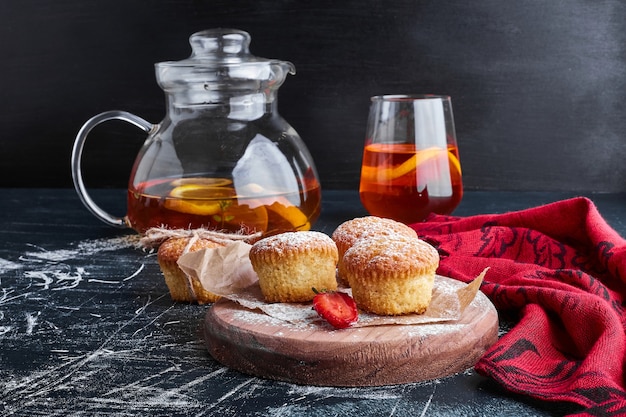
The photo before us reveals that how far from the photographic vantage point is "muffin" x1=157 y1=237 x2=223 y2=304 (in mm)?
1069

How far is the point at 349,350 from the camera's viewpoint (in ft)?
2.62

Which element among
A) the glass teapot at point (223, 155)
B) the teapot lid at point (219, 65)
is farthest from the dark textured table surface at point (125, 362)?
the teapot lid at point (219, 65)

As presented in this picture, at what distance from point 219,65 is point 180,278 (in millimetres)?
392

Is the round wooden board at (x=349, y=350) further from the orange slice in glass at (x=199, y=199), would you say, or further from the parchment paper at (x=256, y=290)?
the orange slice in glass at (x=199, y=199)

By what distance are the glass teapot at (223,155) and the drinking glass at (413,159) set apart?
0.45 feet

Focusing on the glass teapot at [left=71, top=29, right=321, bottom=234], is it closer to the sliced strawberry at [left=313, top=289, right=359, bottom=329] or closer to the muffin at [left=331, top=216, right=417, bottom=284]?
the muffin at [left=331, top=216, right=417, bottom=284]

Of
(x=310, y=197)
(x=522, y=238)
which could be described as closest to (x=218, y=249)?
(x=310, y=197)

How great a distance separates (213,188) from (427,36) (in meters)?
0.85

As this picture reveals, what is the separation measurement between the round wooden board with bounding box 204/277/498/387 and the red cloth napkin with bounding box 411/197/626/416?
0.13 feet

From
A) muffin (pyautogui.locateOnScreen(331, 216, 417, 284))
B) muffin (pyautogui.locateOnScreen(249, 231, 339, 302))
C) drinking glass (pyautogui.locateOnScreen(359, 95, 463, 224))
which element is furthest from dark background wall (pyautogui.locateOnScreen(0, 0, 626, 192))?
muffin (pyautogui.locateOnScreen(249, 231, 339, 302))

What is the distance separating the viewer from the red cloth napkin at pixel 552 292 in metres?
0.77

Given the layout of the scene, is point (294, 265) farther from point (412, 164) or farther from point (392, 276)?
point (412, 164)

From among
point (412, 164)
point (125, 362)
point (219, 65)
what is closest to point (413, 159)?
point (412, 164)

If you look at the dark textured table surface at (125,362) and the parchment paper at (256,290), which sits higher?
the parchment paper at (256,290)
